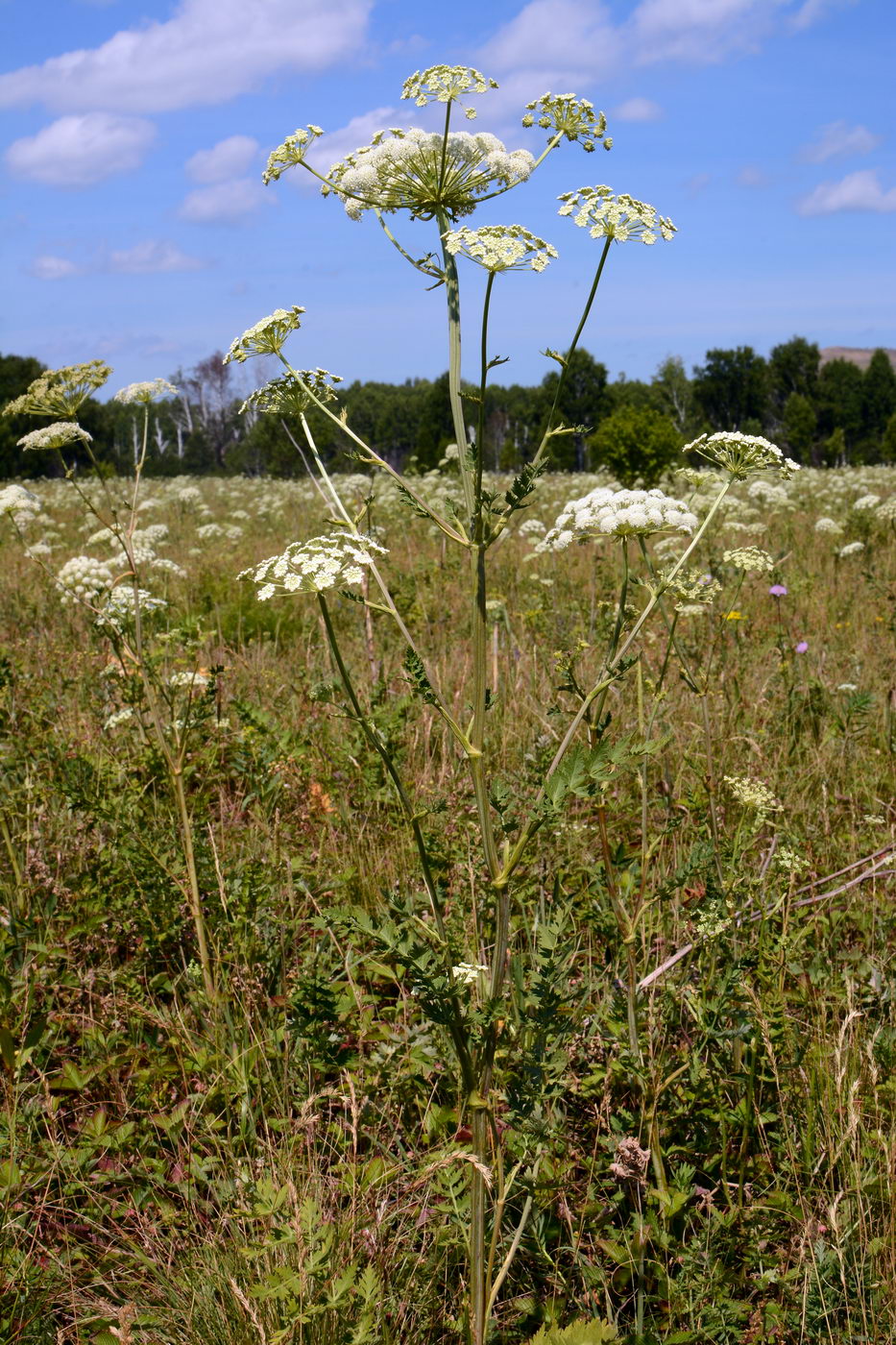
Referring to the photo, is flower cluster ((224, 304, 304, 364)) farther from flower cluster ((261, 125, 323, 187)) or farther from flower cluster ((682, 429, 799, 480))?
flower cluster ((682, 429, 799, 480))

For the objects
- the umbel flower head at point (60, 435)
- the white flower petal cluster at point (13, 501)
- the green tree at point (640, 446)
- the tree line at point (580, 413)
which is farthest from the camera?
the tree line at point (580, 413)

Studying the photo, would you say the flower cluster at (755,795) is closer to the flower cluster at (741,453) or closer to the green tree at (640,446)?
the flower cluster at (741,453)

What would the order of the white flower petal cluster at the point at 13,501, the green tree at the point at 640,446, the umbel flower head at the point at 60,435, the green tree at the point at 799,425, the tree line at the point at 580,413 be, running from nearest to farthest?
1. the umbel flower head at the point at 60,435
2. the white flower petal cluster at the point at 13,501
3. the green tree at the point at 640,446
4. the tree line at the point at 580,413
5. the green tree at the point at 799,425

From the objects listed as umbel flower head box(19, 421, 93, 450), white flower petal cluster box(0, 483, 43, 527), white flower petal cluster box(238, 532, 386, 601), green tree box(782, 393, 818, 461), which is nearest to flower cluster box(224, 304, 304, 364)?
white flower petal cluster box(238, 532, 386, 601)

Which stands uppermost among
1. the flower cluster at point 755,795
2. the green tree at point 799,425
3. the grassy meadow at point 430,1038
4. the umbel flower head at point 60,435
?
the green tree at point 799,425

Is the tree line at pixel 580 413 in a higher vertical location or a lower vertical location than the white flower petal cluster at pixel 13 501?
higher

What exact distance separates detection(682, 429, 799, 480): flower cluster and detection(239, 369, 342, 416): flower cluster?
83 centimetres

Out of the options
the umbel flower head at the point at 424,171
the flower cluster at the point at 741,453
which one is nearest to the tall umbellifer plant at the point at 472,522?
the umbel flower head at the point at 424,171

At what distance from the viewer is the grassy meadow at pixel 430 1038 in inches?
72.1

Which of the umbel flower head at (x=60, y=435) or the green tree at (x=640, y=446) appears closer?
the umbel flower head at (x=60, y=435)

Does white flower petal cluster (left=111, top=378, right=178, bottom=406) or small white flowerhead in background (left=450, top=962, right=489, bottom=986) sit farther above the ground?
white flower petal cluster (left=111, top=378, right=178, bottom=406)

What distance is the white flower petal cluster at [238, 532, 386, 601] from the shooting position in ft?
5.58

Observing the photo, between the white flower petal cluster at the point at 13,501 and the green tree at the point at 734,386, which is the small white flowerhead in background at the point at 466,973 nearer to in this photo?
the white flower petal cluster at the point at 13,501

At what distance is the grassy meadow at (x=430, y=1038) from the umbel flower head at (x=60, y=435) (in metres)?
0.49
